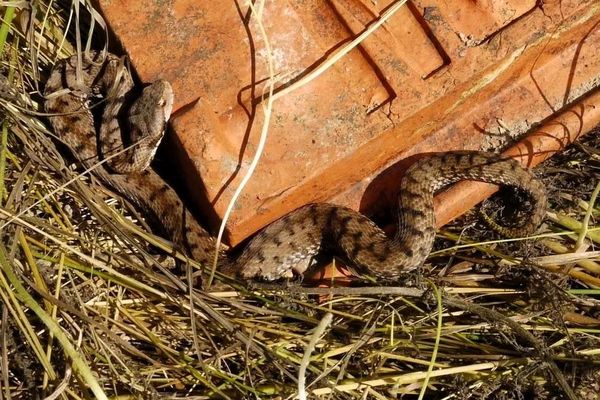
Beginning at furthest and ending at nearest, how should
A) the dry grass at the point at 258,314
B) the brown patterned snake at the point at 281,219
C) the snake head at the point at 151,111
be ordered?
1. the brown patterned snake at the point at 281,219
2. the snake head at the point at 151,111
3. the dry grass at the point at 258,314

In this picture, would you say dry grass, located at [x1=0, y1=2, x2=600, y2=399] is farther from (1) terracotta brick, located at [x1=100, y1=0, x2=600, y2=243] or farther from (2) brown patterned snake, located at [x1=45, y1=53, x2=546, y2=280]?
(1) terracotta brick, located at [x1=100, y1=0, x2=600, y2=243]

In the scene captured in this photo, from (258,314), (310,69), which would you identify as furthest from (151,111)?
(258,314)

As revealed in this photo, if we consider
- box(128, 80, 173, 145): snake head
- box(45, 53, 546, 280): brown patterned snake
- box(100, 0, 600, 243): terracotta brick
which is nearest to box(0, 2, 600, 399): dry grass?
box(45, 53, 546, 280): brown patterned snake

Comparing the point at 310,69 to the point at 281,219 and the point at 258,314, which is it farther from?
the point at 258,314

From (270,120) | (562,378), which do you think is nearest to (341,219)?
(270,120)

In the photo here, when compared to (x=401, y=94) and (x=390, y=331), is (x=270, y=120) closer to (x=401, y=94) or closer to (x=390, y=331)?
(x=401, y=94)

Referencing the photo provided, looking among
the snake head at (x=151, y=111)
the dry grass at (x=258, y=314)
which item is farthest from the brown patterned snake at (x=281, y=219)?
the dry grass at (x=258, y=314)

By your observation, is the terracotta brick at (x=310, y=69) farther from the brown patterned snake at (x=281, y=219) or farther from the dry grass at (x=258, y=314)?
the dry grass at (x=258, y=314)
